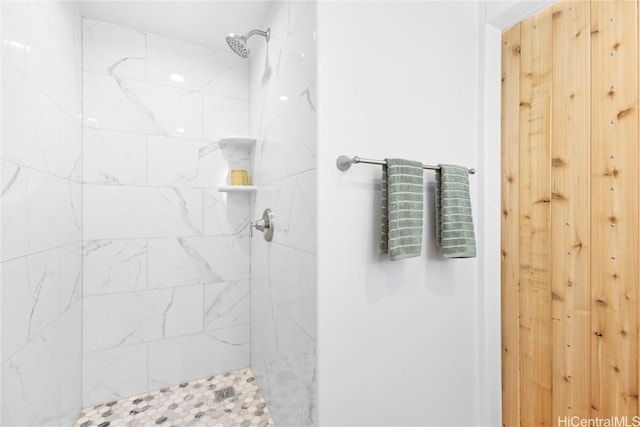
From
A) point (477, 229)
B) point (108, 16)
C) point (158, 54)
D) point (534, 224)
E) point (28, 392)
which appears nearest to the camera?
point (28, 392)

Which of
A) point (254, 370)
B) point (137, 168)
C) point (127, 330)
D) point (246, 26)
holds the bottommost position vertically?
point (254, 370)

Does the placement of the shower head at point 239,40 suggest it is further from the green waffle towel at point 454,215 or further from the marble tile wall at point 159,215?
the green waffle towel at point 454,215

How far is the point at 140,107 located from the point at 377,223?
57.8 inches

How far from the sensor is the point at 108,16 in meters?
1.59

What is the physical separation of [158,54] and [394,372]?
1983 millimetres

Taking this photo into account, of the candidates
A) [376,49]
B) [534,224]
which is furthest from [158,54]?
[534,224]

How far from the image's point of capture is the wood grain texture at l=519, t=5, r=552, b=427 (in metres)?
1.11

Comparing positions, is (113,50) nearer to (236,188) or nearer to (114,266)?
(236,188)

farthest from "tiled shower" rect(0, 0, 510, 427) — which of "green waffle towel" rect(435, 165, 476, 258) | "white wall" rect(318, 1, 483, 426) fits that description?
"green waffle towel" rect(435, 165, 476, 258)

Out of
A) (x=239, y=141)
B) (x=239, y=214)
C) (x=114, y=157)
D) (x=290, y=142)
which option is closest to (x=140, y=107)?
(x=114, y=157)

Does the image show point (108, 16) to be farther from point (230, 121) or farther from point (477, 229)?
point (477, 229)

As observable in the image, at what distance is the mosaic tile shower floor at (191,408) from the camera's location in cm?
147

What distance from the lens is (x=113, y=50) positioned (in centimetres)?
164

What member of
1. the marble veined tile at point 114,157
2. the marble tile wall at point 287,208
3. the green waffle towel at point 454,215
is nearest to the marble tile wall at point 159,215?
the marble veined tile at point 114,157
